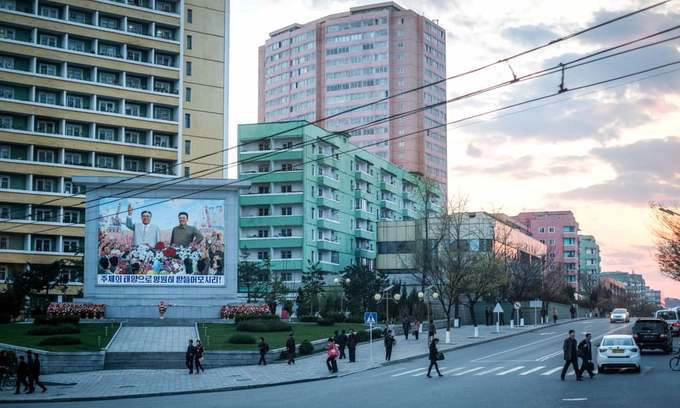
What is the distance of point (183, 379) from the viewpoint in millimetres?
41094

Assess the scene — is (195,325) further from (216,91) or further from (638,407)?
(216,91)

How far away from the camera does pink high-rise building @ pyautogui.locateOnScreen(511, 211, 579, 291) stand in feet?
622

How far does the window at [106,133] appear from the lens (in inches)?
3750

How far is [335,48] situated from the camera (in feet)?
585

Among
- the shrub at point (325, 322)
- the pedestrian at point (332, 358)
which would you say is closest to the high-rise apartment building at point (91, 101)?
the shrub at point (325, 322)

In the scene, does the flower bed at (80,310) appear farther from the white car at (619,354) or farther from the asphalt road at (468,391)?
the white car at (619,354)

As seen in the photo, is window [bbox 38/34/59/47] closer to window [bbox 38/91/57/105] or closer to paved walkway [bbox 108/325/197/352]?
window [bbox 38/91/57/105]

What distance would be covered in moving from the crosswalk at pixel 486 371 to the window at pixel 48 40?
213 feet

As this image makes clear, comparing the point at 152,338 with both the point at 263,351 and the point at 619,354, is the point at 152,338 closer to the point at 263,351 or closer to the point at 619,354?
the point at 263,351

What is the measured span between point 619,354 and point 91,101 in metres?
72.2

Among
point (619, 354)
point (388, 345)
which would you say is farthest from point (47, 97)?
point (619, 354)

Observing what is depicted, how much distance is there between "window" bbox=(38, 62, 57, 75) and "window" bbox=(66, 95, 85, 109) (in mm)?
3014

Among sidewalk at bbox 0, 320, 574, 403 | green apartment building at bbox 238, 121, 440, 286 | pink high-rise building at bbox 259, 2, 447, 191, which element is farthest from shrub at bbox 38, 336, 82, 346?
pink high-rise building at bbox 259, 2, 447, 191

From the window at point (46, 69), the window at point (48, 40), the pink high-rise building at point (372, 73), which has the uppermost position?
the pink high-rise building at point (372, 73)
